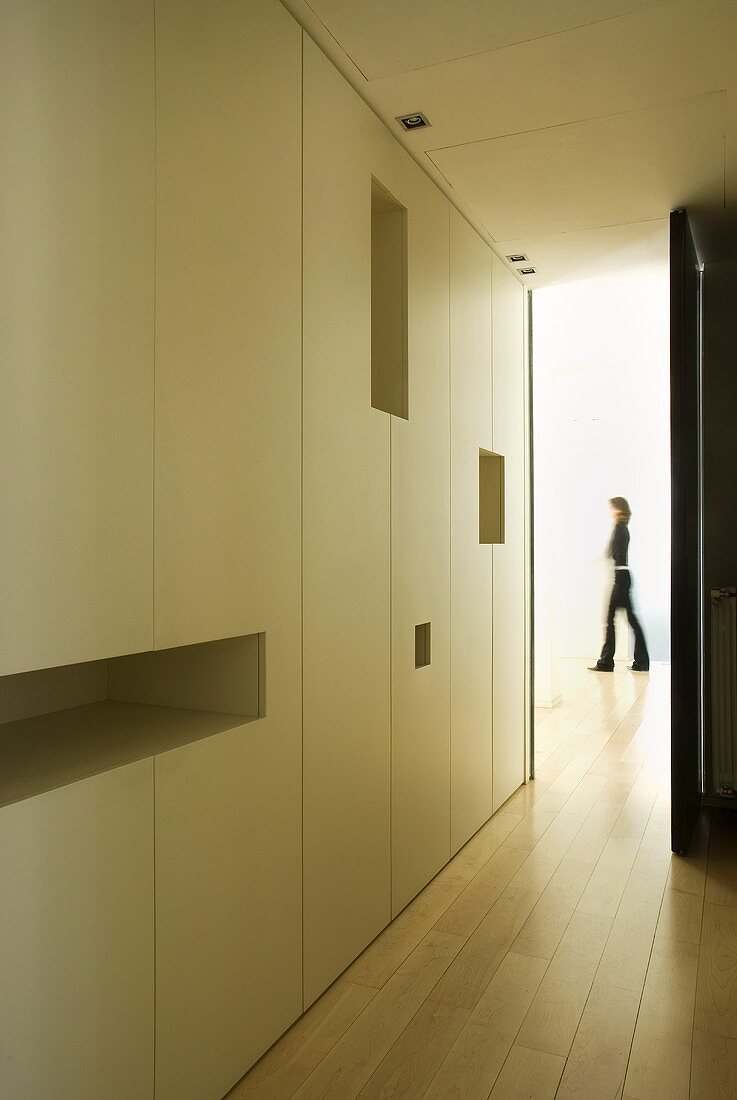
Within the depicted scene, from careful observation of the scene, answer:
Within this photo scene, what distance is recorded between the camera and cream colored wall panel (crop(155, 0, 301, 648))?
166 cm

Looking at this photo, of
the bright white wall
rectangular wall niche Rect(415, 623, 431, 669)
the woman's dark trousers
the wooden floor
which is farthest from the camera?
the bright white wall

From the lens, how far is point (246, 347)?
1.91 metres

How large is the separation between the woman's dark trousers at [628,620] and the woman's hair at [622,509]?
55 centimetres

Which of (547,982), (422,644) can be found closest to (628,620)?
(422,644)

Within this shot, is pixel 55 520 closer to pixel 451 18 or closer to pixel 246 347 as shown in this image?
pixel 246 347

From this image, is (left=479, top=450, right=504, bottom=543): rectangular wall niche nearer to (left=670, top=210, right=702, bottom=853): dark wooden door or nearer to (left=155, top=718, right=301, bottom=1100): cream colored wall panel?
(left=670, top=210, right=702, bottom=853): dark wooden door

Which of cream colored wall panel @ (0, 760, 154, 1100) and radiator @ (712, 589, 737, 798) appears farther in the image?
radiator @ (712, 589, 737, 798)

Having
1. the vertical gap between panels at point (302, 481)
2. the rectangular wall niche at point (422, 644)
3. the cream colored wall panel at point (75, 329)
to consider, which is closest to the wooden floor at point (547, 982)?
the vertical gap between panels at point (302, 481)

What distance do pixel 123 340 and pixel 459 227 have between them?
229 centimetres

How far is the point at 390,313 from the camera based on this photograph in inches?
113

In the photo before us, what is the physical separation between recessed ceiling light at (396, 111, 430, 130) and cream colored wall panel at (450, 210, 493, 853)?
645mm

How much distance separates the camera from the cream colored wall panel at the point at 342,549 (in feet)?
7.28

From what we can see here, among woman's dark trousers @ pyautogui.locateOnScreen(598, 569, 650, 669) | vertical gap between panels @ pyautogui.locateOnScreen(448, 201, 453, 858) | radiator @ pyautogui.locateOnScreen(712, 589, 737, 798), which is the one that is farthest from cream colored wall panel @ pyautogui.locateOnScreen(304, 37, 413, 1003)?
woman's dark trousers @ pyautogui.locateOnScreen(598, 569, 650, 669)

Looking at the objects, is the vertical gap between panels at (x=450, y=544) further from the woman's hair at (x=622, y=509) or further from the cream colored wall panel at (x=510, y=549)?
the woman's hair at (x=622, y=509)
